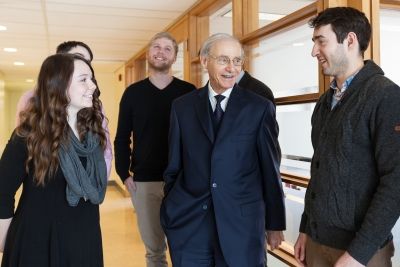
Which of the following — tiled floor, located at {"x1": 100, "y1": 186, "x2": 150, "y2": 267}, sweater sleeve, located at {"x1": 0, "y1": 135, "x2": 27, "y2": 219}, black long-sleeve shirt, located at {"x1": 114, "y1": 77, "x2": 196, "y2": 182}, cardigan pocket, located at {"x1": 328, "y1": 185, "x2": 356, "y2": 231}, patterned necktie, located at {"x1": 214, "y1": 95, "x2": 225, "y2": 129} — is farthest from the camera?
tiled floor, located at {"x1": 100, "y1": 186, "x2": 150, "y2": 267}

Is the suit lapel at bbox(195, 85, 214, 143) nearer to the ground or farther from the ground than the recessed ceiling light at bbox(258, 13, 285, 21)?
nearer to the ground

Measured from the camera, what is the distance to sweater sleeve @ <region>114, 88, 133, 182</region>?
253cm

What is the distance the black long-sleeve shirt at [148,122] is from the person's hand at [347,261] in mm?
1442

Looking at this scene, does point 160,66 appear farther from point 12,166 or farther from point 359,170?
point 359,170

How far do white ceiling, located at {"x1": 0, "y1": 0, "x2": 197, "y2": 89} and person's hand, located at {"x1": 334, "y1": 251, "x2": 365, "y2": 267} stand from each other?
8.89 ft

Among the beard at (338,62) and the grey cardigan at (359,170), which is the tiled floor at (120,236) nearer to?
the grey cardigan at (359,170)

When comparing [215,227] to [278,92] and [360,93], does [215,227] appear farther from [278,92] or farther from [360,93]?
[278,92]

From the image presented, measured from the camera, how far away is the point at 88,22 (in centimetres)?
407

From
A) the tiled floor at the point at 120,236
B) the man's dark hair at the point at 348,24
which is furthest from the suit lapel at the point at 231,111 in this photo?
the tiled floor at the point at 120,236

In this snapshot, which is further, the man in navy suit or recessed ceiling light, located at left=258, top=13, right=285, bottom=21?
recessed ceiling light, located at left=258, top=13, right=285, bottom=21

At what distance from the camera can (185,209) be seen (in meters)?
1.65

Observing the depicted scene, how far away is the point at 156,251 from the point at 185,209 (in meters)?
1.03

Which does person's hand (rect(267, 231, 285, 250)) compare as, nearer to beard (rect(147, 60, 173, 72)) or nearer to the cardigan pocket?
the cardigan pocket

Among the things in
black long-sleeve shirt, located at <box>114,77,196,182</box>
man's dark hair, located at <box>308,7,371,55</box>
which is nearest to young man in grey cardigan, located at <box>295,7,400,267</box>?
man's dark hair, located at <box>308,7,371,55</box>
